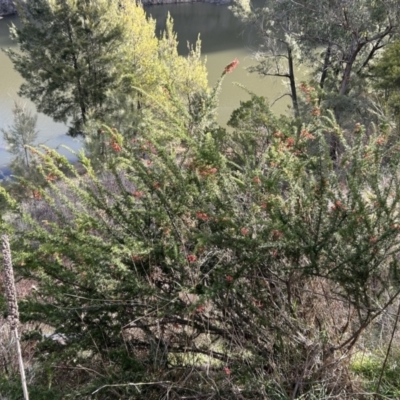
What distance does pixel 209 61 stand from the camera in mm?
24219

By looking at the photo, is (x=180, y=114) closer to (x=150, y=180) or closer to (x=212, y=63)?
(x=150, y=180)

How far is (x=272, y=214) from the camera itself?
2.79 metres

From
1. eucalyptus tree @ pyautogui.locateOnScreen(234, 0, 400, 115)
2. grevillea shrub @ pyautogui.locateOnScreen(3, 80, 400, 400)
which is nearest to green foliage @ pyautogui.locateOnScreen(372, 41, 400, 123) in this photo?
eucalyptus tree @ pyautogui.locateOnScreen(234, 0, 400, 115)

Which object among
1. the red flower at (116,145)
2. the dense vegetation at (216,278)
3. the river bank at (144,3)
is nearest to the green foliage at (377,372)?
the dense vegetation at (216,278)

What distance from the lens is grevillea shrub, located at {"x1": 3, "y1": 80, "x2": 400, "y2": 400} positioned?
2.73 meters

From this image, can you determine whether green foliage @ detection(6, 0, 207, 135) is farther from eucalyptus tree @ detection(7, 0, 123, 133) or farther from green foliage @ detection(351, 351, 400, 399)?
green foliage @ detection(351, 351, 400, 399)

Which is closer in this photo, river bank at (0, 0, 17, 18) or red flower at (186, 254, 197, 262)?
red flower at (186, 254, 197, 262)

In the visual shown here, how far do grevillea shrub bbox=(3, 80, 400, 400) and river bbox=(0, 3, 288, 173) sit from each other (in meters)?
12.1

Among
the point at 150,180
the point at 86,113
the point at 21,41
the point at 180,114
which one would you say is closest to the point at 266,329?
the point at 150,180

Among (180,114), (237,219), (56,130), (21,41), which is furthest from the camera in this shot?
(56,130)

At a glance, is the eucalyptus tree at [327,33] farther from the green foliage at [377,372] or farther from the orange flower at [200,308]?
the orange flower at [200,308]

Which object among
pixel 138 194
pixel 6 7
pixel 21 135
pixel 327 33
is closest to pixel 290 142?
pixel 138 194

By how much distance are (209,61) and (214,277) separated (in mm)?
22610

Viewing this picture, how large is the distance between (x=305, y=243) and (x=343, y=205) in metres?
0.31
